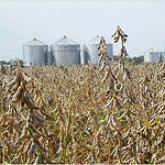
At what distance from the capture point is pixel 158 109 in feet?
9.50

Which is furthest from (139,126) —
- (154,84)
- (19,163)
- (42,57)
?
(42,57)

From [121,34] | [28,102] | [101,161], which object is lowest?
[101,161]

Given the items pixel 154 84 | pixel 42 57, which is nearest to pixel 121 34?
pixel 154 84

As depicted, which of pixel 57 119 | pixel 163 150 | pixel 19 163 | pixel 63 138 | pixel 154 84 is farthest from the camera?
pixel 154 84

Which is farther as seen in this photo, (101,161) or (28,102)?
(101,161)

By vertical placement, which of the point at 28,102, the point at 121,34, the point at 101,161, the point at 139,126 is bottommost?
the point at 101,161

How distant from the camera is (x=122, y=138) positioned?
9.35ft

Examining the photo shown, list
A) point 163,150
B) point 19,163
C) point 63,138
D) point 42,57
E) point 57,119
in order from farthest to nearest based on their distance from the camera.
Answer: point 42,57 < point 57,119 < point 63,138 < point 163,150 < point 19,163

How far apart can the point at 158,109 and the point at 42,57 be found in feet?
53.1

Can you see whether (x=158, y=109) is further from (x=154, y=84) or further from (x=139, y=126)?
(x=154, y=84)

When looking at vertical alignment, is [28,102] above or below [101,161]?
above

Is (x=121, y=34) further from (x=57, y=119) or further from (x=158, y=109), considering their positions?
(x=57, y=119)

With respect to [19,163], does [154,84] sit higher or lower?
higher

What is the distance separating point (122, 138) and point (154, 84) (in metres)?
2.18
